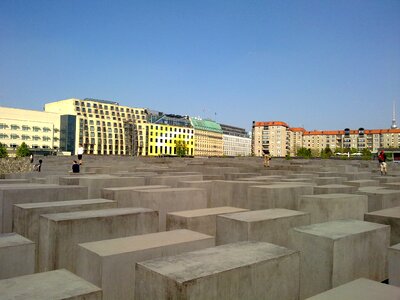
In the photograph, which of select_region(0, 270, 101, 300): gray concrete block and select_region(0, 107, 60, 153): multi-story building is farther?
select_region(0, 107, 60, 153): multi-story building

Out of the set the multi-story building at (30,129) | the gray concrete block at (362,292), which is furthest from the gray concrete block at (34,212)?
the multi-story building at (30,129)

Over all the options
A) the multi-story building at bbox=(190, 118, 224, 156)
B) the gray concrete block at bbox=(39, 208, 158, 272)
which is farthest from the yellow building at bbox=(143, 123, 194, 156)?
the gray concrete block at bbox=(39, 208, 158, 272)

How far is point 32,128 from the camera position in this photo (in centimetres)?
7781

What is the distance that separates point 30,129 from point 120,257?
82.8m

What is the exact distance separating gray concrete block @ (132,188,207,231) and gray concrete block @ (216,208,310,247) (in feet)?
5.82

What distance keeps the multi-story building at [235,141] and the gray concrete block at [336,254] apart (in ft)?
502

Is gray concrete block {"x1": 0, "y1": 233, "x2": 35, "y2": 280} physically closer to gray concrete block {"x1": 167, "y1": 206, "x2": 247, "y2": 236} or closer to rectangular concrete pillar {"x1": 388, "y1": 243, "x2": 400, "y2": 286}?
gray concrete block {"x1": 167, "y1": 206, "x2": 247, "y2": 236}

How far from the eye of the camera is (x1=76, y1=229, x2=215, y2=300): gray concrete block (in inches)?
137

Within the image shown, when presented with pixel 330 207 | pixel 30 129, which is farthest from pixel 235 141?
pixel 330 207

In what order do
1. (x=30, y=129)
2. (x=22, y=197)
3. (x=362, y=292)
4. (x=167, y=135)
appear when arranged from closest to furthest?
(x=362, y=292), (x=22, y=197), (x=30, y=129), (x=167, y=135)

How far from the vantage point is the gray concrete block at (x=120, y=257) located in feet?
11.4

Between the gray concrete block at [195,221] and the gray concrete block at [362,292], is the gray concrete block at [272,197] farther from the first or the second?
the gray concrete block at [362,292]

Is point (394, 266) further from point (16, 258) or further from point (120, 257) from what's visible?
point (16, 258)

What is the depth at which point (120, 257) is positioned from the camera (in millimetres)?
3529
